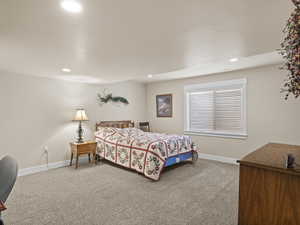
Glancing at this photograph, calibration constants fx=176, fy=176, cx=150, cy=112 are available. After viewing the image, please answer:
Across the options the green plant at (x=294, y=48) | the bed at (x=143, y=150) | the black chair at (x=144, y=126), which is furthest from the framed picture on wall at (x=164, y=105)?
the green plant at (x=294, y=48)

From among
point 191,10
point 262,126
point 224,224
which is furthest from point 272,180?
point 262,126

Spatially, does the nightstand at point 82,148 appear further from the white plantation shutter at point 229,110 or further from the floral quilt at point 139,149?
the white plantation shutter at point 229,110

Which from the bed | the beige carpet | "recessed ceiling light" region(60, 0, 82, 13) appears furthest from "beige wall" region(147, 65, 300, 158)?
"recessed ceiling light" region(60, 0, 82, 13)

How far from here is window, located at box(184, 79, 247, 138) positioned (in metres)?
4.28

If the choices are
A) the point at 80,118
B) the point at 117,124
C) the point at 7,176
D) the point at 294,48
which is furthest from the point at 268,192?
the point at 117,124

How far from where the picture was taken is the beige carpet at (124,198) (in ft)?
7.13

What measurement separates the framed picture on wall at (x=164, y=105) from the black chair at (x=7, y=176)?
4.48m

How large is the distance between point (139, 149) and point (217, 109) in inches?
95.1

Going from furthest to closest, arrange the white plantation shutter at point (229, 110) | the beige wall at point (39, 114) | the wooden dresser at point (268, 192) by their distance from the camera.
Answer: the white plantation shutter at point (229, 110), the beige wall at point (39, 114), the wooden dresser at point (268, 192)

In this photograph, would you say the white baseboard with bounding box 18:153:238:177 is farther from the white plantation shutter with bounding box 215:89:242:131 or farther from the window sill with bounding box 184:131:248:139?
the white plantation shutter with bounding box 215:89:242:131

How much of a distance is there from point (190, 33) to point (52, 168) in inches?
163

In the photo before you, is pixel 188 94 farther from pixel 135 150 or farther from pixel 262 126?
pixel 135 150

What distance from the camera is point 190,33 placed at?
1.90 m

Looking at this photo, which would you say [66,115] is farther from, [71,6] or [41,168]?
[71,6]
